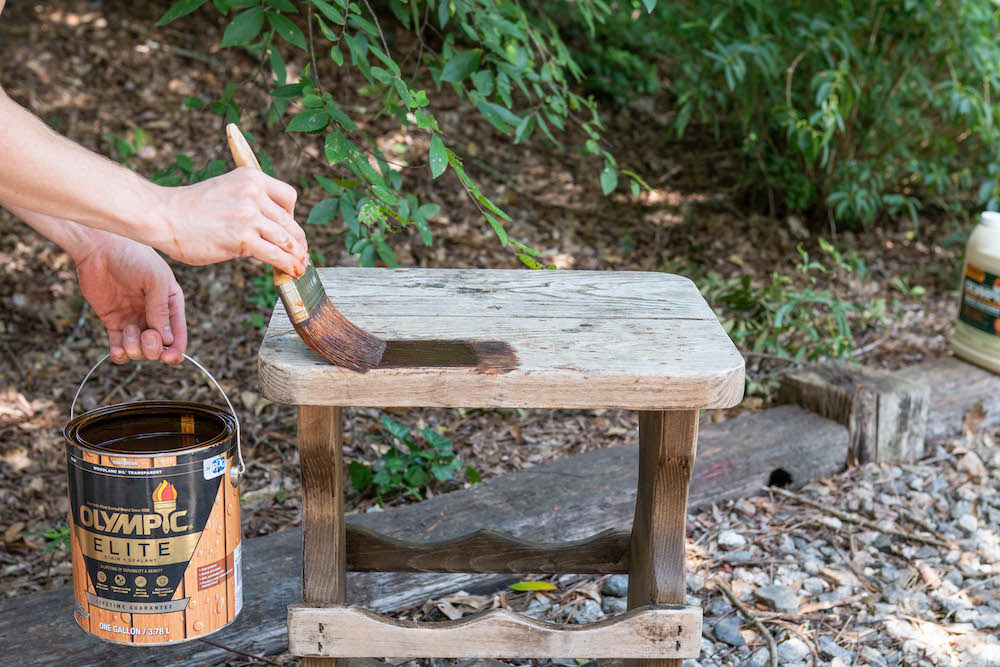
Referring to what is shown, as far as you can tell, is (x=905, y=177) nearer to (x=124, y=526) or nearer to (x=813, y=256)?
(x=813, y=256)

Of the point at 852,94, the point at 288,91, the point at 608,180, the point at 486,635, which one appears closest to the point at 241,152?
the point at 288,91

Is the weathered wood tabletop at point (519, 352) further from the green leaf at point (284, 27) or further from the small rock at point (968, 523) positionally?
the small rock at point (968, 523)

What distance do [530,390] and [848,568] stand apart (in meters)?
1.49

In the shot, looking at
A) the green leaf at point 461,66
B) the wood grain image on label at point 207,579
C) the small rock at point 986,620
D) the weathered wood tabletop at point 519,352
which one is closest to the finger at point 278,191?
the weathered wood tabletop at point 519,352

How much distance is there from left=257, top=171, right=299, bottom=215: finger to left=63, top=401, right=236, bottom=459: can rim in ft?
1.47

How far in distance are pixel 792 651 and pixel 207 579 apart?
1.34m

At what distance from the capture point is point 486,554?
2.13 m

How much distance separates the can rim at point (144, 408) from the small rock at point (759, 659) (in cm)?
128

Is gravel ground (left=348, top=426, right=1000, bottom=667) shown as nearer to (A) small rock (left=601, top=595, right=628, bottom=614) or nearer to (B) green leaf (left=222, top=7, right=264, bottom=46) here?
(A) small rock (left=601, top=595, right=628, bottom=614)

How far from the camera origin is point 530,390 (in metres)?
1.50

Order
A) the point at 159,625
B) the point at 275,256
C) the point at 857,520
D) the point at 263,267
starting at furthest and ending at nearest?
the point at 263,267, the point at 857,520, the point at 159,625, the point at 275,256

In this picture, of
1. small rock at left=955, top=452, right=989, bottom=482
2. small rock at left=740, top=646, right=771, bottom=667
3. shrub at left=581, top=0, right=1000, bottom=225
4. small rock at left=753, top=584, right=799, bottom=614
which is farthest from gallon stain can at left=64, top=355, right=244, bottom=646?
shrub at left=581, top=0, right=1000, bottom=225

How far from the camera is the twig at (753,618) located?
2.21m

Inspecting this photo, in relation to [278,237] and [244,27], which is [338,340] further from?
[244,27]
